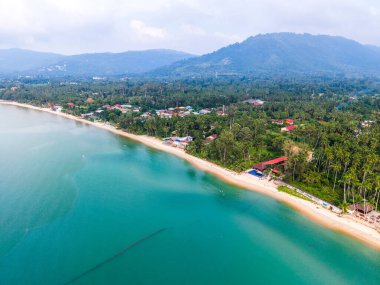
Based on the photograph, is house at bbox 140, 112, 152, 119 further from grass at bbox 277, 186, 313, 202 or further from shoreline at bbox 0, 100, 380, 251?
grass at bbox 277, 186, 313, 202

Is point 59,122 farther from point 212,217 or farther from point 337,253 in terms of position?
point 337,253

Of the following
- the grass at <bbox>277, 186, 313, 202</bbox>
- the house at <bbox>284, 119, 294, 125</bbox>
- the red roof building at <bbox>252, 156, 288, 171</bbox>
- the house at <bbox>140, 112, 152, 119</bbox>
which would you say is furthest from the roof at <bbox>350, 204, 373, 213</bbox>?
the house at <bbox>140, 112, 152, 119</bbox>

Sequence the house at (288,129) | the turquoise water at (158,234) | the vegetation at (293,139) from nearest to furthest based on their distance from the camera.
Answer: the turquoise water at (158,234) → the vegetation at (293,139) → the house at (288,129)

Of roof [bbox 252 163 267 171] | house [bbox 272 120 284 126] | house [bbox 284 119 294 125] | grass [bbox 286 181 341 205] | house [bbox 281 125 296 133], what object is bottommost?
grass [bbox 286 181 341 205]

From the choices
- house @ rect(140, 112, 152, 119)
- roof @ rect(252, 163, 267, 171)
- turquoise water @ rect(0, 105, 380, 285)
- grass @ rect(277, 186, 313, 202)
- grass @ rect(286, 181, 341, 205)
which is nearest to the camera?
turquoise water @ rect(0, 105, 380, 285)

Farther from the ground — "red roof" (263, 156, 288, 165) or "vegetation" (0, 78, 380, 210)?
"vegetation" (0, 78, 380, 210)

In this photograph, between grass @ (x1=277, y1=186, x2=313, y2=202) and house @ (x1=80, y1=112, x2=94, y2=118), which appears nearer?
grass @ (x1=277, y1=186, x2=313, y2=202)

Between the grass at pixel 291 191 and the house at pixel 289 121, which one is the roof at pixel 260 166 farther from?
the house at pixel 289 121

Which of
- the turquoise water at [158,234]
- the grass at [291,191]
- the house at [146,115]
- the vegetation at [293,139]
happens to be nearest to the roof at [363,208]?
the vegetation at [293,139]

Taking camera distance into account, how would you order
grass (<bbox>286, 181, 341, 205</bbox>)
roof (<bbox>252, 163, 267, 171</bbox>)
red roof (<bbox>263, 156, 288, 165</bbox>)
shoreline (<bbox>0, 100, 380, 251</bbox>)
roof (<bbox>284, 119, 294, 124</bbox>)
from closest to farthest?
shoreline (<bbox>0, 100, 380, 251</bbox>) → grass (<bbox>286, 181, 341, 205</bbox>) → roof (<bbox>252, 163, 267, 171</bbox>) → red roof (<bbox>263, 156, 288, 165</bbox>) → roof (<bbox>284, 119, 294, 124</bbox>)
